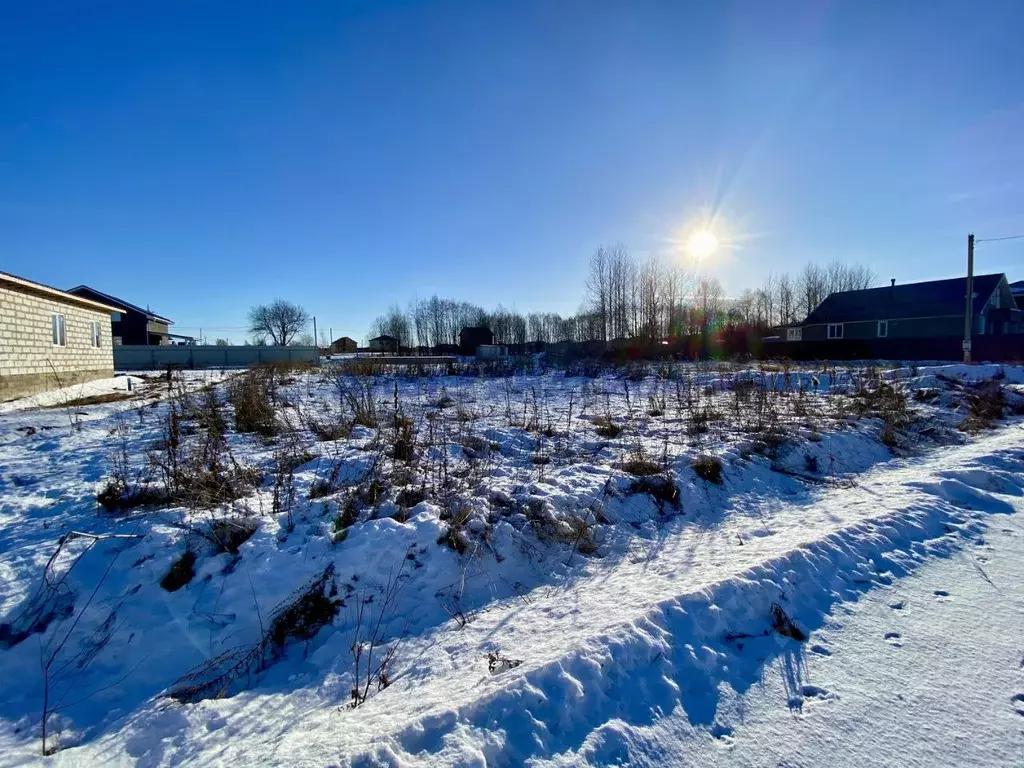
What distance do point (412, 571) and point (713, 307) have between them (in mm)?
48158

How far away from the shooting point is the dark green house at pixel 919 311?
31.6 m

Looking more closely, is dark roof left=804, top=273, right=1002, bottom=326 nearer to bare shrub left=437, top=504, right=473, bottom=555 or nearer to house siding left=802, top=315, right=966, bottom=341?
house siding left=802, top=315, right=966, bottom=341

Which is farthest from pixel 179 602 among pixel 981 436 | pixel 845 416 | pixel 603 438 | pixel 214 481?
pixel 981 436

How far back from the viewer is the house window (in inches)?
555

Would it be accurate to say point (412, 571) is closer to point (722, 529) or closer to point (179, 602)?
point (179, 602)

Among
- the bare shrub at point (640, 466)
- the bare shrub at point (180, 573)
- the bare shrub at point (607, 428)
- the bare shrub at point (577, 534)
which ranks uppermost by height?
the bare shrub at point (607, 428)

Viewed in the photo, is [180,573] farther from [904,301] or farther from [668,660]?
[904,301]

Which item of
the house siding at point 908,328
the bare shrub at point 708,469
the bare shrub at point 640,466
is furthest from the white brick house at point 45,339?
the house siding at point 908,328

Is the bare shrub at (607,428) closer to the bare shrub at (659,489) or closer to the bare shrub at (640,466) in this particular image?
the bare shrub at (640,466)

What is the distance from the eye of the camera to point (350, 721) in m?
2.20

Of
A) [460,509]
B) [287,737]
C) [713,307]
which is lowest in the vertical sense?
[287,737]

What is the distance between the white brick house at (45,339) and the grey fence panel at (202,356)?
14464mm

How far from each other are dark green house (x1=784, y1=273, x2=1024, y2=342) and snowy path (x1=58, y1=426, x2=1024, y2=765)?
3703cm

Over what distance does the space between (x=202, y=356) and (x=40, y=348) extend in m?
26.9
